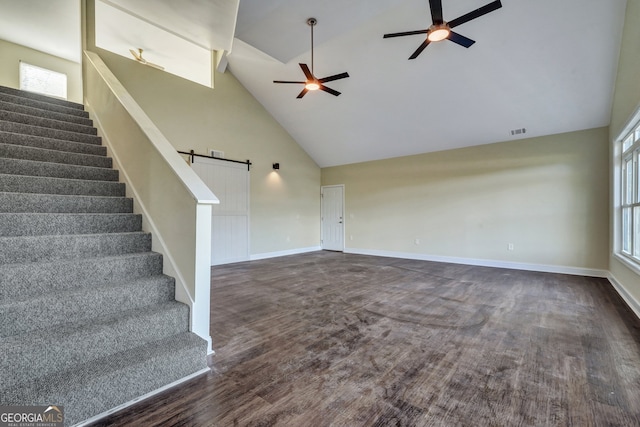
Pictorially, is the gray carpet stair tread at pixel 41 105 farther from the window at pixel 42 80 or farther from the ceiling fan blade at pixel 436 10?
the ceiling fan blade at pixel 436 10

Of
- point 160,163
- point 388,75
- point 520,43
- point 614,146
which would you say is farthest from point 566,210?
point 160,163

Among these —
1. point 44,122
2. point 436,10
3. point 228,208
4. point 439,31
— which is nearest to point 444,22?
point 439,31

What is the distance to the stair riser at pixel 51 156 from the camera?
2705 mm

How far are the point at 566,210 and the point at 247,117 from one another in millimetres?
7118

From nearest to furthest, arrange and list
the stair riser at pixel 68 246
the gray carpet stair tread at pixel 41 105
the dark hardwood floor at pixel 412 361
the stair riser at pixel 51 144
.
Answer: the dark hardwood floor at pixel 412 361
the stair riser at pixel 68 246
the stair riser at pixel 51 144
the gray carpet stair tread at pixel 41 105

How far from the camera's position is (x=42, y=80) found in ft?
21.0

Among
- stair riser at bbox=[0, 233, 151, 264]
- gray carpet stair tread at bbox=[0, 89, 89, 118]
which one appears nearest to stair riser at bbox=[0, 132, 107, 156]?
gray carpet stair tread at bbox=[0, 89, 89, 118]

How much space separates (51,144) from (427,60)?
211 inches

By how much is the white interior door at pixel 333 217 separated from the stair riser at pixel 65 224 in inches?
248

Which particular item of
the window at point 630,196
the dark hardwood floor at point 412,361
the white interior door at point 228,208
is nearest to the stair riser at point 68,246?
the dark hardwood floor at point 412,361

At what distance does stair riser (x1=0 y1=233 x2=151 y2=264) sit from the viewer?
6.11 feet

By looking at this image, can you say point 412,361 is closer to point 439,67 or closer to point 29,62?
point 439,67

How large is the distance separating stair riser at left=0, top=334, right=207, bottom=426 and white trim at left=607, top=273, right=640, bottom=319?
4649 millimetres

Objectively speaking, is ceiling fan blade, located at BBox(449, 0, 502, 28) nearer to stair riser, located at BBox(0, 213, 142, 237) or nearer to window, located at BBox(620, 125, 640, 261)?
window, located at BBox(620, 125, 640, 261)
